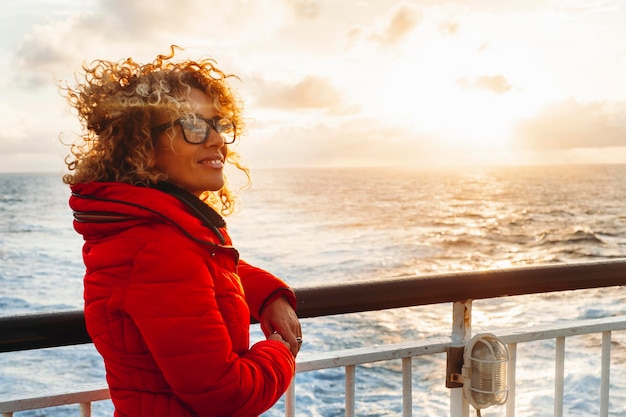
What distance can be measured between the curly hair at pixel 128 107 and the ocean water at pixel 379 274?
0.51 metres

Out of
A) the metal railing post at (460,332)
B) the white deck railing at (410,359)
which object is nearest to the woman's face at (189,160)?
the white deck railing at (410,359)

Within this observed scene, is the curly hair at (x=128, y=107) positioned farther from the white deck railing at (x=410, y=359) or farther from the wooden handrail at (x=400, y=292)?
the white deck railing at (x=410, y=359)

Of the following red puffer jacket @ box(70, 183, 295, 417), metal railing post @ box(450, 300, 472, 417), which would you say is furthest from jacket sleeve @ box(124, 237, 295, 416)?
metal railing post @ box(450, 300, 472, 417)

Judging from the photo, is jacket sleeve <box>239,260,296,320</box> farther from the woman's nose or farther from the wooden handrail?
the woman's nose

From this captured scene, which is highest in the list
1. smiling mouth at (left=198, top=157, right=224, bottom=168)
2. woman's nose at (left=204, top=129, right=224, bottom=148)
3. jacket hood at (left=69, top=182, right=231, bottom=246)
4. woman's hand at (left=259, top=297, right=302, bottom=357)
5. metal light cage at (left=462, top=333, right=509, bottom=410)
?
woman's nose at (left=204, top=129, right=224, bottom=148)

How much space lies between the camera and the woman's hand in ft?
4.93

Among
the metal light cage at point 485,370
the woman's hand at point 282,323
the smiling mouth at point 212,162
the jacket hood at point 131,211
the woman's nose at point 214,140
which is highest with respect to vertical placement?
the woman's nose at point 214,140

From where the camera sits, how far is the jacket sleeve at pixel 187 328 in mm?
1134

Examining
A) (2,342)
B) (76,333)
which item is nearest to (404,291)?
(76,333)

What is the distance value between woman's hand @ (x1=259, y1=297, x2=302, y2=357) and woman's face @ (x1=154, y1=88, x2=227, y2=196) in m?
0.35

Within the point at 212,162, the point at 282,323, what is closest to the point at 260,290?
the point at 282,323

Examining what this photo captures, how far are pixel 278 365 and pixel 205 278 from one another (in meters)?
0.27

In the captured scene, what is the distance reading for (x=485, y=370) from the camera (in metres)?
2.01

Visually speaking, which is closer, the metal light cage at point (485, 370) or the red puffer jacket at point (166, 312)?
the red puffer jacket at point (166, 312)
